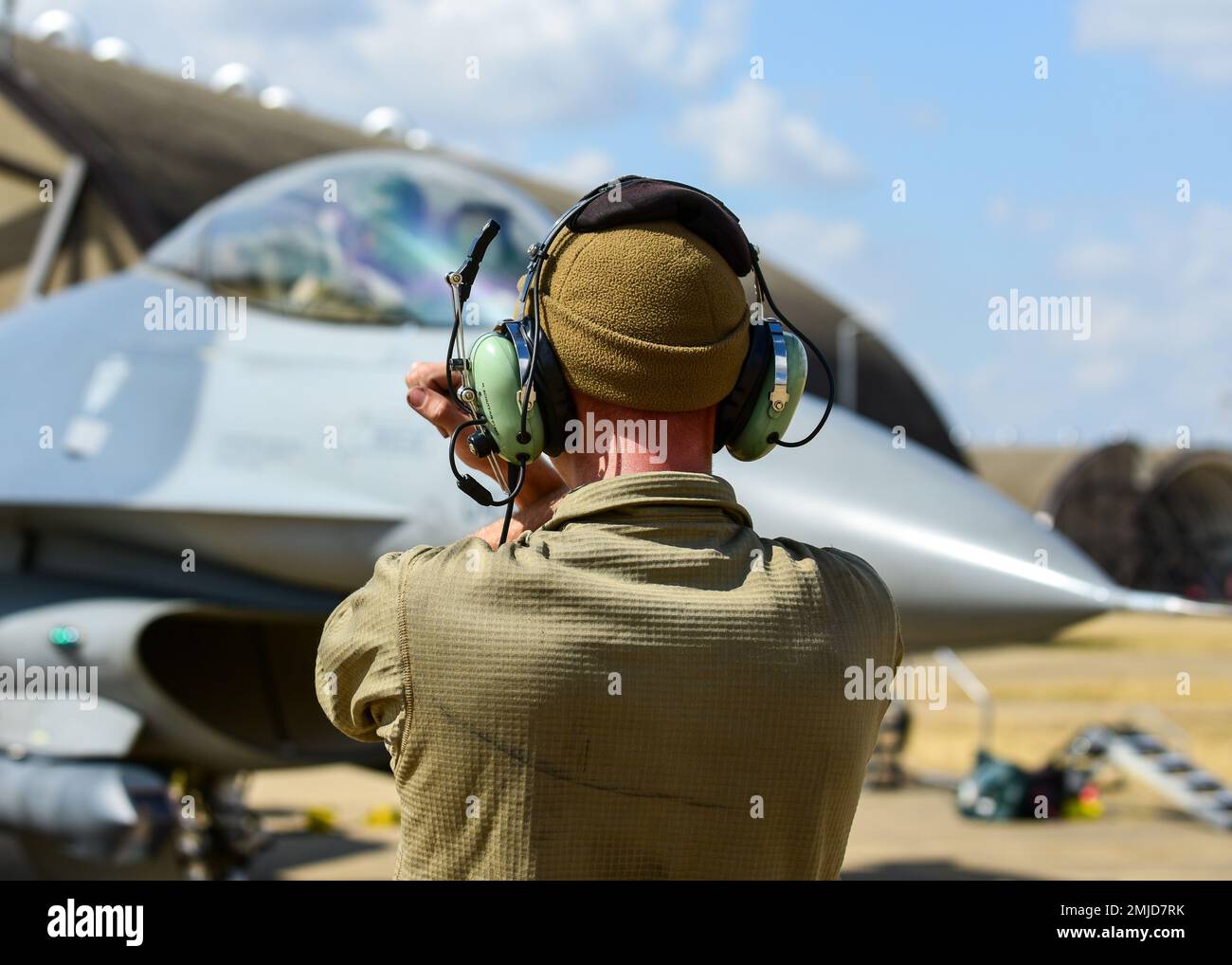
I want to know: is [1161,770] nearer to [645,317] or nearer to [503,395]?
[503,395]

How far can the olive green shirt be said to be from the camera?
1.69 metres

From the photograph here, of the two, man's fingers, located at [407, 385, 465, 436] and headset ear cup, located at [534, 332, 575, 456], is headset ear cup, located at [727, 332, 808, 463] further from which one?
man's fingers, located at [407, 385, 465, 436]

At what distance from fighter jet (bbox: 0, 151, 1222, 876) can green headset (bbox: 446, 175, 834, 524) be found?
3.07 meters

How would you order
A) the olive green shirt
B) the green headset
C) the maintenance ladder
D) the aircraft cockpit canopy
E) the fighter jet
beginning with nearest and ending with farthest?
the olive green shirt → the green headset → the fighter jet → the aircraft cockpit canopy → the maintenance ladder

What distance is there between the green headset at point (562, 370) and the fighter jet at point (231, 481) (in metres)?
3.07

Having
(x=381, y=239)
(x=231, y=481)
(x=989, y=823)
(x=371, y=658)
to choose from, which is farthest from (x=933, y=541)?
(x=989, y=823)

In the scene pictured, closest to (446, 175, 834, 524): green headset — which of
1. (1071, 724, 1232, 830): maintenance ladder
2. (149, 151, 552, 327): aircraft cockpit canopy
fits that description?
(149, 151, 552, 327): aircraft cockpit canopy

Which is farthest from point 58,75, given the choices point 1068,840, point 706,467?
point 706,467

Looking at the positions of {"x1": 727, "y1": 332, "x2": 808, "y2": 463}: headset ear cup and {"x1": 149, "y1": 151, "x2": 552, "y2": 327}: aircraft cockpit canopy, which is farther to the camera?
{"x1": 149, "y1": 151, "x2": 552, "y2": 327}: aircraft cockpit canopy

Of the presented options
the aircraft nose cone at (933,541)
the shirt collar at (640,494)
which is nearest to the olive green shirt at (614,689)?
the shirt collar at (640,494)

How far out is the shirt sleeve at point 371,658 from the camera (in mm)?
1754

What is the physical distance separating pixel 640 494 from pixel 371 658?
39 cm

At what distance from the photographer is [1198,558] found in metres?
45.2

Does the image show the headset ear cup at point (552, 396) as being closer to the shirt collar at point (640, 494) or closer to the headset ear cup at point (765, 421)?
the shirt collar at point (640, 494)
